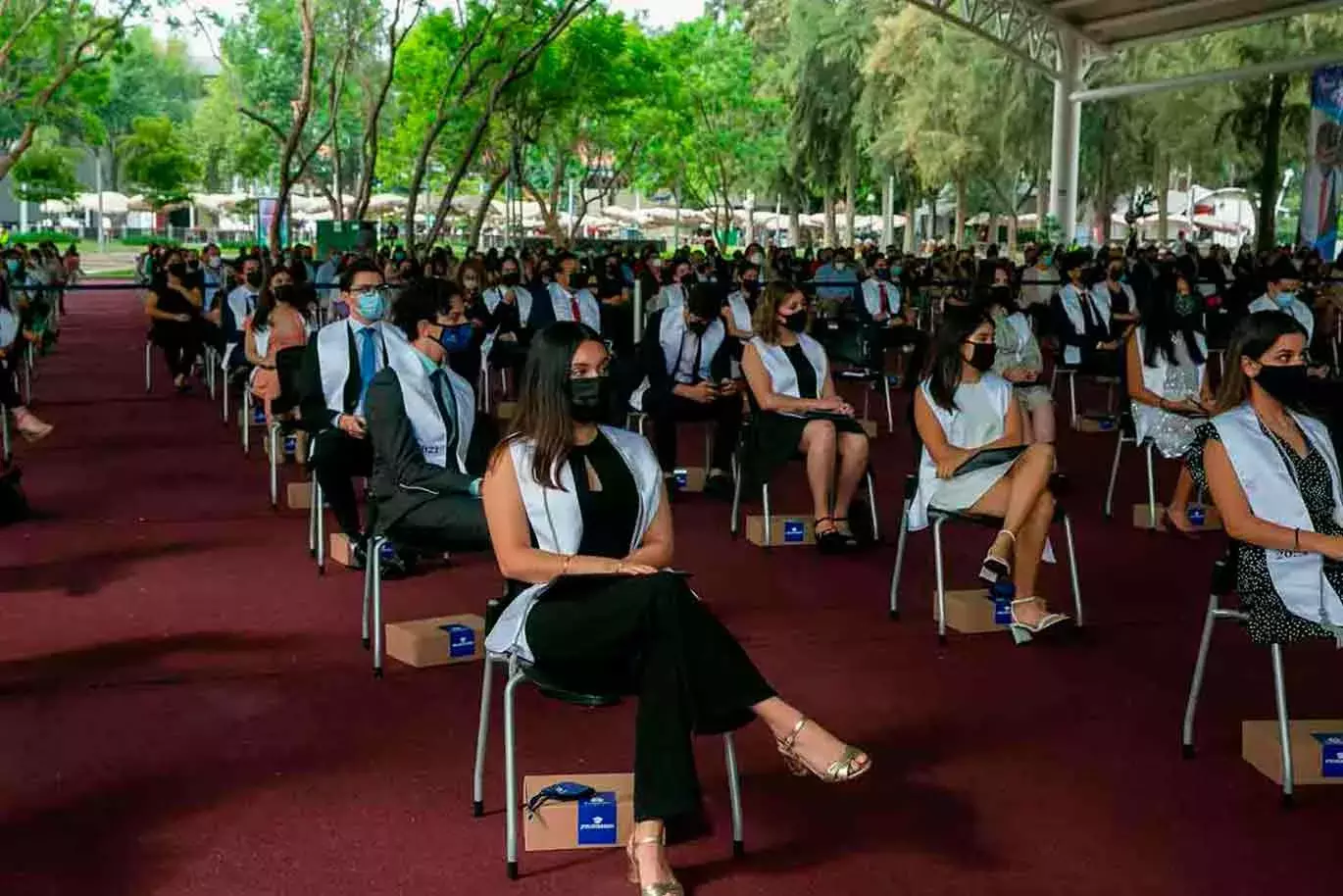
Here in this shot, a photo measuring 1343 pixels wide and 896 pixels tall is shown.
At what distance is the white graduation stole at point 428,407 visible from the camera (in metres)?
7.22

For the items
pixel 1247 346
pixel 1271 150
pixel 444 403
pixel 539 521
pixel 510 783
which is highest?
pixel 1271 150

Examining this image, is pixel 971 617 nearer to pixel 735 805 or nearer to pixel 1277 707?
pixel 1277 707

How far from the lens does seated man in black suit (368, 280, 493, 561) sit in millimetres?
6820

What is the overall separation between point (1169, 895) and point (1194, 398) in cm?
599

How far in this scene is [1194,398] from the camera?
32.9 ft

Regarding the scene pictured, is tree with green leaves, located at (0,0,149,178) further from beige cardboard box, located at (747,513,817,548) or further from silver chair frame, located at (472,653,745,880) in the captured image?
silver chair frame, located at (472,653,745,880)

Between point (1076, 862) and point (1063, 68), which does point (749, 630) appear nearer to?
point (1076, 862)

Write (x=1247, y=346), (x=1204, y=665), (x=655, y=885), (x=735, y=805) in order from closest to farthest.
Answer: (x=655, y=885) → (x=735, y=805) → (x=1204, y=665) → (x=1247, y=346)

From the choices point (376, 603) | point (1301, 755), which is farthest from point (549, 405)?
point (1301, 755)

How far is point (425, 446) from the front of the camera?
723cm

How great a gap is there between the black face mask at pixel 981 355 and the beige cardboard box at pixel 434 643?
97.6 inches

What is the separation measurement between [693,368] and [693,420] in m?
0.35

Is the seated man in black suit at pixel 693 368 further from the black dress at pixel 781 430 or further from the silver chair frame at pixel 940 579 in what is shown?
the silver chair frame at pixel 940 579

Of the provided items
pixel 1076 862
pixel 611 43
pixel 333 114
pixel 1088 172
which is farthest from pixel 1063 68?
pixel 1076 862
